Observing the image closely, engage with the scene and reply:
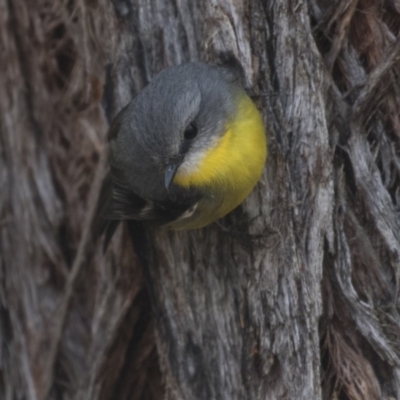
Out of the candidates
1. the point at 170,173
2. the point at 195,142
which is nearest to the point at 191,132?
the point at 195,142

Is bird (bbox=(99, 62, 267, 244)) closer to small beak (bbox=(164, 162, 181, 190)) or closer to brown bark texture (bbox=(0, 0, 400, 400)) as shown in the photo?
small beak (bbox=(164, 162, 181, 190))

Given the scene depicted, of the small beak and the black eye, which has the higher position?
the black eye

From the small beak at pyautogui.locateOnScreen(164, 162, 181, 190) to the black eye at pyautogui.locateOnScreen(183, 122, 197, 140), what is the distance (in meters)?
0.10

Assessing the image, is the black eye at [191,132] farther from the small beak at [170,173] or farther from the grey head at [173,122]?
the small beak at [170,173]

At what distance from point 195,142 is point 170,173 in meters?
0.15

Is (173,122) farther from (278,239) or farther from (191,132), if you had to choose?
(278,239)

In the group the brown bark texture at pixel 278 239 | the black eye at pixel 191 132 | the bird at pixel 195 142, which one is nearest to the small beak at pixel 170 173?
the bird at pixel 195 142

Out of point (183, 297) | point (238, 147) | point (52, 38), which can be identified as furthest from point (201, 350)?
point (52, 38)

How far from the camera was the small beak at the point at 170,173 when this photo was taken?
2654 millimetres

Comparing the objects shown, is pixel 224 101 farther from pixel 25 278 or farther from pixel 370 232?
pixel 25 278

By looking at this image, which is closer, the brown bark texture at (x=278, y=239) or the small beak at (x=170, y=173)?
the small beak at (x=170, y=173)

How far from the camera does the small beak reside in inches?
104

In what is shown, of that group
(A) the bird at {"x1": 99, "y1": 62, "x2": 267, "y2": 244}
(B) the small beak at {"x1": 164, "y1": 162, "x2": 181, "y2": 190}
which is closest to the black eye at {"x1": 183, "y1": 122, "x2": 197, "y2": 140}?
(A) the bird at {"x1": 99, "y1": 62, "x2": 267, "y2": 244}

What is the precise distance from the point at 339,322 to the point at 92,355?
4.25ft
